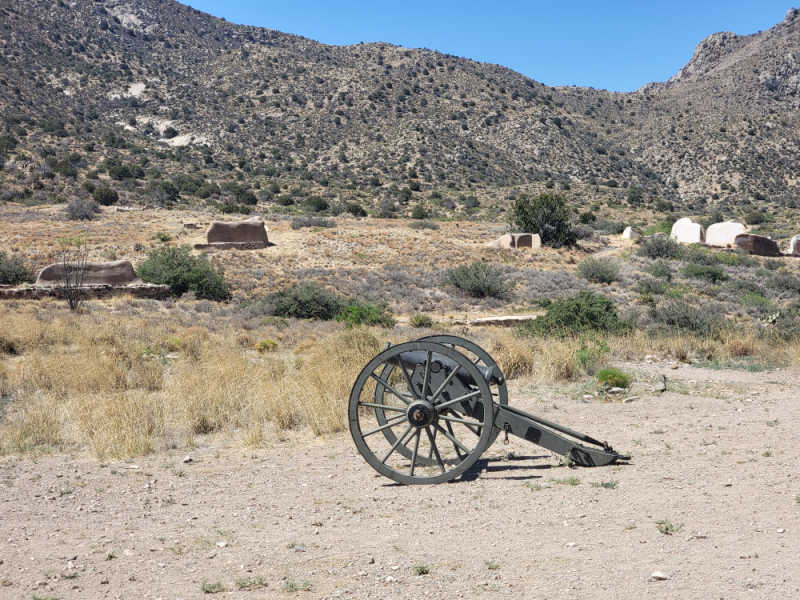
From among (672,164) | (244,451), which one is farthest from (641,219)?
(244,451)

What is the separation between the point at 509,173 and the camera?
69375 mm

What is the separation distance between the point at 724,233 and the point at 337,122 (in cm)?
4690

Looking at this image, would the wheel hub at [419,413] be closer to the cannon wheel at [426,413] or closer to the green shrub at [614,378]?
the cannon wheel at [426,413]

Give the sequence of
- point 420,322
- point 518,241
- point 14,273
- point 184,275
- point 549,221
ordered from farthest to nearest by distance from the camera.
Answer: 1. point 549,221
2. point 518,241
3. point 14,273
4. point 184,275
5. point 420,322

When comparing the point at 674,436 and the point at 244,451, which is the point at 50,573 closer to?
the point at 244,451

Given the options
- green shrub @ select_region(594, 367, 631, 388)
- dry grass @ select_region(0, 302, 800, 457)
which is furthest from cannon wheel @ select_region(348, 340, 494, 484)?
green shrub @ select_region(594, 367, 631, 388)

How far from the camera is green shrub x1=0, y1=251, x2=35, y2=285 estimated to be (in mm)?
22250

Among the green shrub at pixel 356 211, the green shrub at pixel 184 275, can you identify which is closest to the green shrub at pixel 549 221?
the green shrub at pixel 356 211

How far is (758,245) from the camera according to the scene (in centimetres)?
3600

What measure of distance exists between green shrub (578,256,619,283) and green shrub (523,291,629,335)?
41.2ft

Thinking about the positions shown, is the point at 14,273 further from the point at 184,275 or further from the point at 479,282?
the point at 479,282

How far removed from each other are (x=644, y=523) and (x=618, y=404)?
4.07 metres

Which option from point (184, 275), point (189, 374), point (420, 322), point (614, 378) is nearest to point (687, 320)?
point (420, 322)

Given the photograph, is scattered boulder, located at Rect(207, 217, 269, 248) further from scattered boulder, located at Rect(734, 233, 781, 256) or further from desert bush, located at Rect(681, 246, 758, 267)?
scattered boulder, located at Rect(734, 233, 781, 256)
